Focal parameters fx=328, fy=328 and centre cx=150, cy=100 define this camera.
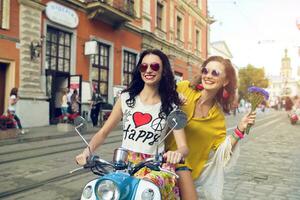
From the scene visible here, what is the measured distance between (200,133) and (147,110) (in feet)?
1.72

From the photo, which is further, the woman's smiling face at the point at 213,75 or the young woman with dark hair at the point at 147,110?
the woman's smiling face at the point at 213,75

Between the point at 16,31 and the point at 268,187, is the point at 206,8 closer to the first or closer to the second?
the point at 16,31

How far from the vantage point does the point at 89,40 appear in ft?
59.0

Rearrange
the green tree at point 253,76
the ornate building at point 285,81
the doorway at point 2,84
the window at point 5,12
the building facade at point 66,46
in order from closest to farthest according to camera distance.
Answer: the window at point 5,12 < the doorway at point 2,84 < the building facade at point 66,46 < the green tree at point 253,76 < the ornate building at point 285,81

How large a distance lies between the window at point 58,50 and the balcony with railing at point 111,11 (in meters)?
2.10

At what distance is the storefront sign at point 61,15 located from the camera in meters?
15.2

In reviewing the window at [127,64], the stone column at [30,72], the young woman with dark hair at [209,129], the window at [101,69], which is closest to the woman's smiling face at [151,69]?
the young woman with dark hair at [209,129]

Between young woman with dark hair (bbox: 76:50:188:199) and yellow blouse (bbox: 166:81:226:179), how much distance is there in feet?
0.68

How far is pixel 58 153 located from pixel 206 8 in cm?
3372

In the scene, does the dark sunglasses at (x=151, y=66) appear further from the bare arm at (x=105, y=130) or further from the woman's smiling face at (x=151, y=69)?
the bare arm at (x=105, y=130)

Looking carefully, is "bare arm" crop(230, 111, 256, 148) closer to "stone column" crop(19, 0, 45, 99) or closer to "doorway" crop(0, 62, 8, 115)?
"stone column" crop(19, 0, 45, 99)

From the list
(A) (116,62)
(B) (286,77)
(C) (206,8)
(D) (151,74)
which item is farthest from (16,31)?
(B) (286,77)

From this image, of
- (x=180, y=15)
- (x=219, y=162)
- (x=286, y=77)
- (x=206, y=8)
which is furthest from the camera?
(x=286, y=77)

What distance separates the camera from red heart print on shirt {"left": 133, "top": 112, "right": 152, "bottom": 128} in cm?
246
